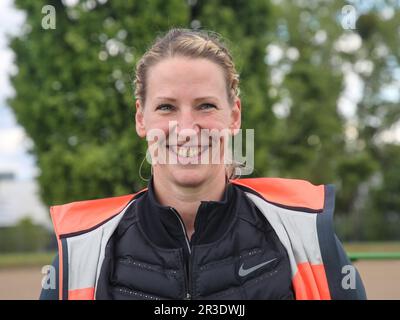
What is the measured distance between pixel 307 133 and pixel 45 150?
9.76 meters

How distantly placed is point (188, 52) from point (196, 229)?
22.8 inches

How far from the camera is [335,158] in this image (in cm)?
2302

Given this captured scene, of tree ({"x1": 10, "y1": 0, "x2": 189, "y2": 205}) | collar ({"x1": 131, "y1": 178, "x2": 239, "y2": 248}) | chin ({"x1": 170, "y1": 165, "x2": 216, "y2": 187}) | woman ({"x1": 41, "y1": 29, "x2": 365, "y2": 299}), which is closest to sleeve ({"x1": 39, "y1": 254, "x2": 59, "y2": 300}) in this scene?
woman ({"x1": 41, "y1": 29, "x2": 365, "y2": 299})

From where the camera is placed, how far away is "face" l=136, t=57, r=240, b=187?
187 centimetres

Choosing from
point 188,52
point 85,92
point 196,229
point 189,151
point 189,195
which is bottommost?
point 196,229

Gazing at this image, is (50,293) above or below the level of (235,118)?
below

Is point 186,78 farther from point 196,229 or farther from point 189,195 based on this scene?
point 196,229

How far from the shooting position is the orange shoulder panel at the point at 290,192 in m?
1.96

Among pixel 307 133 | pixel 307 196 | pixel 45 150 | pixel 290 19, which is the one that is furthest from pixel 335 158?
pixel 307 196

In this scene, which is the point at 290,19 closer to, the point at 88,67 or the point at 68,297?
the point at 88,67

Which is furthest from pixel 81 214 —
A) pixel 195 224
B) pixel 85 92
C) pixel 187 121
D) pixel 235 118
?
pixel 85 92

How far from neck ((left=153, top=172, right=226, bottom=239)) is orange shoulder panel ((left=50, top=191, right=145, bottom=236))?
18cm

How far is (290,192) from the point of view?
2033 millimetres

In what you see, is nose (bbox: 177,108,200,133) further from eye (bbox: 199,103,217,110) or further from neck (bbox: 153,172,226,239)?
neck (bbox: 153,172,226,239)
